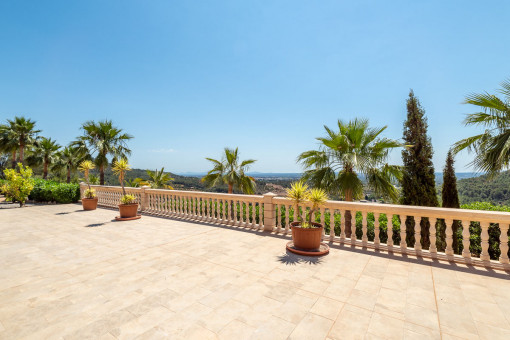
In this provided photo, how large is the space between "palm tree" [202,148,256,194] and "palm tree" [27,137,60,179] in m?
23.3

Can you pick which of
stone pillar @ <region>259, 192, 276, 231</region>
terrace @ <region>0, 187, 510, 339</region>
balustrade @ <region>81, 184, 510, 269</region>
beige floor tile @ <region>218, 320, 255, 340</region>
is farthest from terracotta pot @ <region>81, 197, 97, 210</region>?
beige floor tile @ <region>218, 320, 255, 340</region>

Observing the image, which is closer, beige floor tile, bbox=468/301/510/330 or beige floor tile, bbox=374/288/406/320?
beige floor tile, bbox=468/301/510/330

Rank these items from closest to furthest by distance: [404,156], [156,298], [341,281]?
[156,298] → [341,281] → [404,156]

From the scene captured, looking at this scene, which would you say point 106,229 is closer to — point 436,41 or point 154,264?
point 154,264

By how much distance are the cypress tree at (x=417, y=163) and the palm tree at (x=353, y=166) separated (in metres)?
7.82

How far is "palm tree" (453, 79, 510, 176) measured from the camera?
6180 millimetres

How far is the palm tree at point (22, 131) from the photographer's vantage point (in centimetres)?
2259

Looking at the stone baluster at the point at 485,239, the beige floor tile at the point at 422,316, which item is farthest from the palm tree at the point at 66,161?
the stone baluster at the point at 485,239

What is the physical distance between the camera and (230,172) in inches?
529

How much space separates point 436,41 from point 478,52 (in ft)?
5.54

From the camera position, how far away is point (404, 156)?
15.0 m

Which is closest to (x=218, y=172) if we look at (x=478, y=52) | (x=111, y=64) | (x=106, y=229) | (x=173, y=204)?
(x=173, y=204)

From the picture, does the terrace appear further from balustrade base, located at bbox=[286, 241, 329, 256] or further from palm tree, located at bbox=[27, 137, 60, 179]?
palm tree, located at bbox=[27, 137, 60, 179]

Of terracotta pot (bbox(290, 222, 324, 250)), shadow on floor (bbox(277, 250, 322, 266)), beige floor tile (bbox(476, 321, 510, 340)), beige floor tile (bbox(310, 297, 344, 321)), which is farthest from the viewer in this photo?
terracotta pot (bbox(290, 222, 324, 250))
